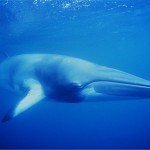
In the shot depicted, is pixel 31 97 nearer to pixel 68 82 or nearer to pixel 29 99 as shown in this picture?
pixel 29 99

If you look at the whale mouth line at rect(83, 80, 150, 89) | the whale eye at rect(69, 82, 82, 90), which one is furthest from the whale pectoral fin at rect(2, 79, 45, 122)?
the whale mouth line at rect(83, 80, 150, 89)

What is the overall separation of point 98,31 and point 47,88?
26.3 m

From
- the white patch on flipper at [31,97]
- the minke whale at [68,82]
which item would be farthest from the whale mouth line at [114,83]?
the white patch on flipper at [31,97]

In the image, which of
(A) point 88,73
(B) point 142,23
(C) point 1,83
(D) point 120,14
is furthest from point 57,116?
(A) point 88,73

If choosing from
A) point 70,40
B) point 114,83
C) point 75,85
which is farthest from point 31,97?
point 70,40

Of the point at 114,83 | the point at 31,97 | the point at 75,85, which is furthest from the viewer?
the point at 31,97

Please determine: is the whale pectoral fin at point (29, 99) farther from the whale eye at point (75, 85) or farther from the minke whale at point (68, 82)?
the whale eye at point (75, 85)

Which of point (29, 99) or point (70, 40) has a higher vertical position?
point (70, 40)

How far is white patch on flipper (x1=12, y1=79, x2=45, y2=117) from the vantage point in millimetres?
5258

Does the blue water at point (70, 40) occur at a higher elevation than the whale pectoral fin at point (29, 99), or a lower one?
higher

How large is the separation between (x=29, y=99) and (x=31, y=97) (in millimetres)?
124

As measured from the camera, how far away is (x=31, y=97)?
5.66m

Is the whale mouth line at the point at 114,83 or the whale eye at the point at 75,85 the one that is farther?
the whale eye at the point at 75,85

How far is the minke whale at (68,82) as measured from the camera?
16.7ft
